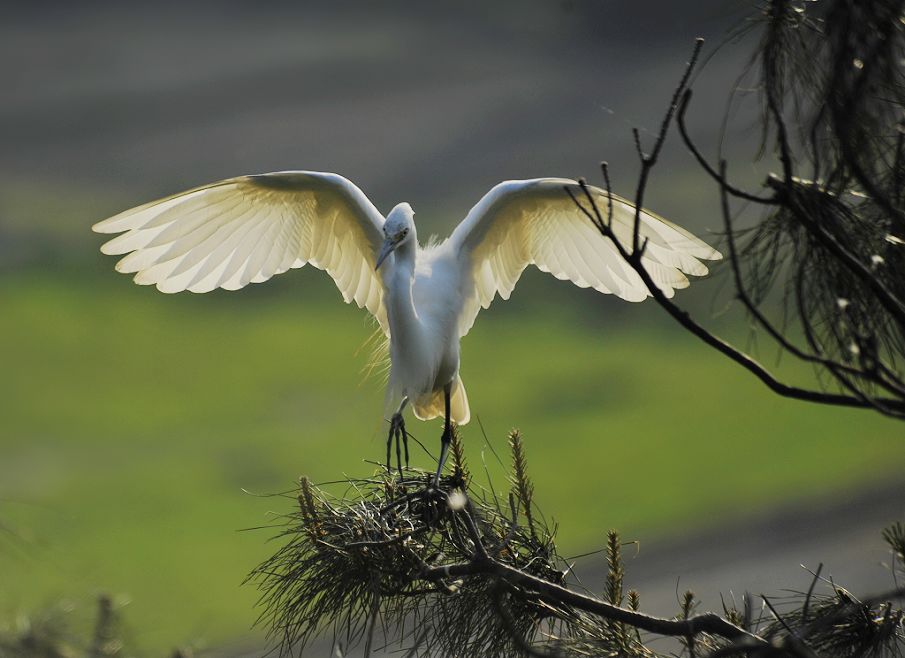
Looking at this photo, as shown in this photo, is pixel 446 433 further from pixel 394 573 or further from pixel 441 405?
pixel 394 573

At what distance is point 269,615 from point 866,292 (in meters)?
0.89

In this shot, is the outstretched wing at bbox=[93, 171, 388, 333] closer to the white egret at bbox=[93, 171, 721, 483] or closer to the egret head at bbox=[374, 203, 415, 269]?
the white egret at bbox=[93, 171, 721, 483]

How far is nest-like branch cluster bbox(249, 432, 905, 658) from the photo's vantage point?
1.27 m

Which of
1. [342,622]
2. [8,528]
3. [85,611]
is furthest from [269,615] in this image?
[85,611]

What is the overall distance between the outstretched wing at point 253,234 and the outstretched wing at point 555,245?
0.23 m

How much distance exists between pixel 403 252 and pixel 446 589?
3.21 feet

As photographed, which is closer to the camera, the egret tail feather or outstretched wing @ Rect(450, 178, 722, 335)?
outstretched wing @ Rect(450, 178, 722, 335)

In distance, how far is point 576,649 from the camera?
Result: 127cm

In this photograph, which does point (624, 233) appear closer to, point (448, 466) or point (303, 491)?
point (448, 466)

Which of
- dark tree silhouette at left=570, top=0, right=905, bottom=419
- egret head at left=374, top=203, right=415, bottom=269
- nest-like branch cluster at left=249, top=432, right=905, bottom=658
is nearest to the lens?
dark tree silhouette at left=570, top=0, right=905, bottom=419

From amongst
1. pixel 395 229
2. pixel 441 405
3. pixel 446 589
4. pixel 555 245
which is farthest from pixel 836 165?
pixel 441 405

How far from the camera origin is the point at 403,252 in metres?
2.13

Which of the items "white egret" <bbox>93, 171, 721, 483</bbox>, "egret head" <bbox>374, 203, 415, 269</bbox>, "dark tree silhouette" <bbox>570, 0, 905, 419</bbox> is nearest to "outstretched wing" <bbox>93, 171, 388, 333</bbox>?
"white egret" <bbox>93, 171, 721, 483</bbox>

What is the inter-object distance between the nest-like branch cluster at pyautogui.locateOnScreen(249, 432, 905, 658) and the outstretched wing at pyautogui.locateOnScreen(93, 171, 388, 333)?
0.93 meters
